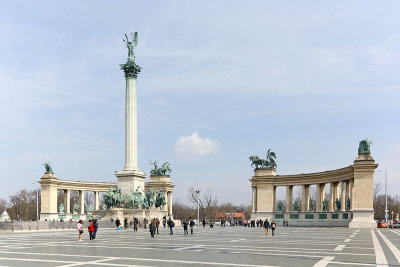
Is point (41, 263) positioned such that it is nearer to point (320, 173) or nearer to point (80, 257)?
point (80, 257)

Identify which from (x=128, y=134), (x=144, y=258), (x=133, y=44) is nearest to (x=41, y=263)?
(x=144, y=258)

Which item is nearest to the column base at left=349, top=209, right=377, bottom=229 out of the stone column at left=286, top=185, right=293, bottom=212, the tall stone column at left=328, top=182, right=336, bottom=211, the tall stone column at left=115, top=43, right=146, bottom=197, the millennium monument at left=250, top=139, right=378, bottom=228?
the millennium monument at left=250, top=139, right=378, bottom=228

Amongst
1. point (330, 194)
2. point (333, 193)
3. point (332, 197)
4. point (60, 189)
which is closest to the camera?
point (332, 197)

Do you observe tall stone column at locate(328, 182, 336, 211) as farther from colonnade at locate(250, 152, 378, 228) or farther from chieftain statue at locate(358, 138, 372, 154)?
chieftain statue at locate(358, 138, 372, 154)

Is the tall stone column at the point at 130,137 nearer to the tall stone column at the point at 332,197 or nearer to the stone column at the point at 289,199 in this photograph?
the stone column at the point at 289,199

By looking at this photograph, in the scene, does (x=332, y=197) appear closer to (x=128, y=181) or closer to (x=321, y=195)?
(x=321, y=195)

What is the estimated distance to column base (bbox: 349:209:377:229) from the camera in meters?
61.4

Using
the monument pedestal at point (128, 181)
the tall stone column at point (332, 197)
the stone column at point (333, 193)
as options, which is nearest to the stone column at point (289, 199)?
the tall stone column at point (332, 197)

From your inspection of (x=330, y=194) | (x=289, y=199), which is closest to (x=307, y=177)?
(x=330, y=194)

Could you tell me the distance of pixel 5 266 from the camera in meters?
17.0

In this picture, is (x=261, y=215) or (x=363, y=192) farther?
(x=261, y=215)

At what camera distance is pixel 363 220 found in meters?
61.8

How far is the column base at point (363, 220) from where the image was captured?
201 ft

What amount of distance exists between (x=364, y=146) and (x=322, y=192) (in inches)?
791
